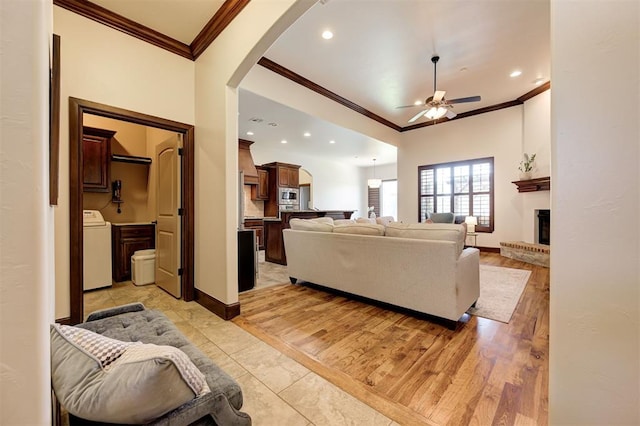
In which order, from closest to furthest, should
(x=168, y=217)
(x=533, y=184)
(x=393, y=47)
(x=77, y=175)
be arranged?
1. (x=77, y=175)
2. (x=168, y=217)
3. (x=393, y=47)
4. (x=533, y=184)

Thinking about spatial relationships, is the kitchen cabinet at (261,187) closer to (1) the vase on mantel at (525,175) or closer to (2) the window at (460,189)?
(2) the window at (460,189)

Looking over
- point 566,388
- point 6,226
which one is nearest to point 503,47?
point 566,388

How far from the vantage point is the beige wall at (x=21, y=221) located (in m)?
0.45

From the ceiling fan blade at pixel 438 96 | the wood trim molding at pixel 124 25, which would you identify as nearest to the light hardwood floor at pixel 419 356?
the ceiling fan blade at pixel 438 96

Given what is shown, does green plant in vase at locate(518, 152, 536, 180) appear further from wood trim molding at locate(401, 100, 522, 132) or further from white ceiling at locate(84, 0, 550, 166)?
white ceiling at locate(84, 0, 550, 166)

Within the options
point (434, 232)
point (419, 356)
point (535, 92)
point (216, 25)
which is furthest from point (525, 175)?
point (216, 25)

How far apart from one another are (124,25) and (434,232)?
366 centimetres

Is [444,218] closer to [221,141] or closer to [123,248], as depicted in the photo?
[221,141]

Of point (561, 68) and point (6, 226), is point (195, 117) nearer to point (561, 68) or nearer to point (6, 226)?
point (6, 226)

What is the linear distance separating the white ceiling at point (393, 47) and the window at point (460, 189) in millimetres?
1574

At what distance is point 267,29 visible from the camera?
2117mm

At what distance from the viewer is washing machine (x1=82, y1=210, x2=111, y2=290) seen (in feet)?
11.1

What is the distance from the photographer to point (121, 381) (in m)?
0.67

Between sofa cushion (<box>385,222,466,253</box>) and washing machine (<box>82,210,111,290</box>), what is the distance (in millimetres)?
3729
